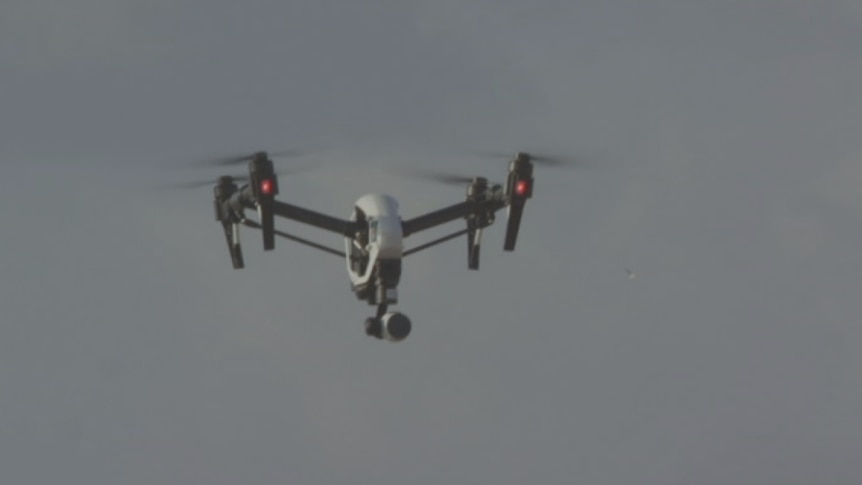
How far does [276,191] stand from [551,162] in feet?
32.2

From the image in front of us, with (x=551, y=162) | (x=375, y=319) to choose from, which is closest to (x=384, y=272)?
(x=375, y=319)

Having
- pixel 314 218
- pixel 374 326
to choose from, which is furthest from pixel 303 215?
pixel 374 326

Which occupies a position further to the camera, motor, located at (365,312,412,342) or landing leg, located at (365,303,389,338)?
landing leg, located at (365,303,389,338)

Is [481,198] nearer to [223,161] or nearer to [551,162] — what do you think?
[551,162]

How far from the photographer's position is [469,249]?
9431 cm

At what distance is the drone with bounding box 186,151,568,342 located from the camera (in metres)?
87.7

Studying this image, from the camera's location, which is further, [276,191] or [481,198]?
[481,198]

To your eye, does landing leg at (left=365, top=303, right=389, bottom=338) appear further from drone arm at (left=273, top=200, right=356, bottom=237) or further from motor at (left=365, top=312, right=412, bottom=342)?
drone arm at (left=273, top=200, right=356, bottom=237)

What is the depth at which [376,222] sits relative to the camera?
89.0 m

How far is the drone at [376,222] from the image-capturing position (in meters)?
87.7

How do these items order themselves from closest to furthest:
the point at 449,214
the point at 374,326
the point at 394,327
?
the point at 394,327
the point at 374,326
the point at 449,214

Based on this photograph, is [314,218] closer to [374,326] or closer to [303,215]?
[303,215]

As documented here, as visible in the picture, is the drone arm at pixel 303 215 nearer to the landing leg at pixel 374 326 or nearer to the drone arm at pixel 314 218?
the drone arm at pixel 314 218

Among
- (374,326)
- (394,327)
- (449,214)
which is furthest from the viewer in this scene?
(449,214)
